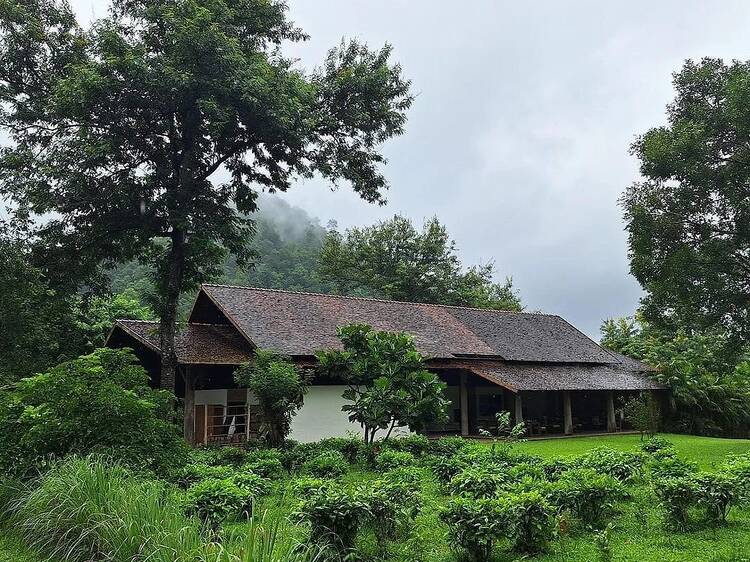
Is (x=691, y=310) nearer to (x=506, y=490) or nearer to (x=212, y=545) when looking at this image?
(x=506, y=490)

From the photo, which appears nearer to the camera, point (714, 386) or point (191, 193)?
point (191, 193)

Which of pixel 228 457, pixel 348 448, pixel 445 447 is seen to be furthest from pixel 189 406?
pixel 445 447

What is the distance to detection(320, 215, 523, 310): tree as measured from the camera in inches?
1433

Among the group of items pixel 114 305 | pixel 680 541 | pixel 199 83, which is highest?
pixel 199 83

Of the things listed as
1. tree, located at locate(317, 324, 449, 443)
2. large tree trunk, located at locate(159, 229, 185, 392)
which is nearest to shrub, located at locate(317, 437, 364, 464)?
tree, located at locate(317, 324, 449, 443)

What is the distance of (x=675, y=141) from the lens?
1381cm

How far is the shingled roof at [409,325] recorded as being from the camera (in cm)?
1908

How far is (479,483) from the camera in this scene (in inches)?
279

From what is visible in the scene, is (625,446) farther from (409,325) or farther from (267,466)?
(267,466)

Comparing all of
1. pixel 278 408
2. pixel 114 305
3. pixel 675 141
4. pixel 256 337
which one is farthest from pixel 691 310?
pixel 114 305

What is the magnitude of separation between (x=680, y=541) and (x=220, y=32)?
12.2 meters

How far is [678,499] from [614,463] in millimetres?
2943

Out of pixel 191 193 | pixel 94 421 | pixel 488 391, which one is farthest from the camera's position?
pixel 488 391

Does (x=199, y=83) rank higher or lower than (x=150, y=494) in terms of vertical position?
higher
